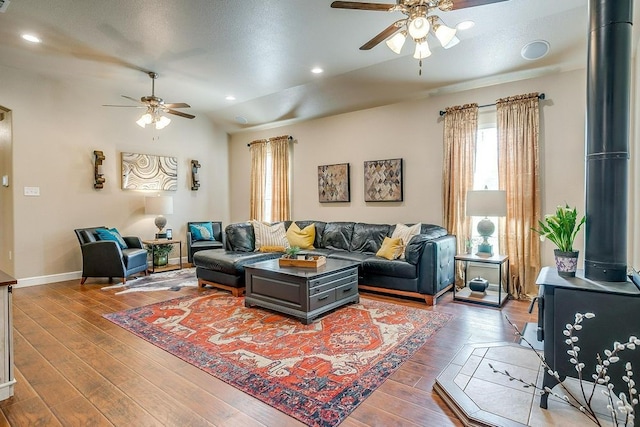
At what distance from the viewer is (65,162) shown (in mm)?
5414

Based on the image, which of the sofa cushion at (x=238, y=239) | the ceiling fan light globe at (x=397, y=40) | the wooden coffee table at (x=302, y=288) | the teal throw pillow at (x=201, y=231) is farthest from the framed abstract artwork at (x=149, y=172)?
the ceiling fan light globe at (x=397, y=40)

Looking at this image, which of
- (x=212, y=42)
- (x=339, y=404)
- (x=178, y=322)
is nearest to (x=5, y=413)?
(x=178, y=322)

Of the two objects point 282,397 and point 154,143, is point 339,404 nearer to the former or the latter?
point 282,397

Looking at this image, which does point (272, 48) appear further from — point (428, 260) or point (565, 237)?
point (565, 237)

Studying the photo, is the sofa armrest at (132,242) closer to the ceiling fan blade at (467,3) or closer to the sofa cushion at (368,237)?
the sofa cushion at (368,237)

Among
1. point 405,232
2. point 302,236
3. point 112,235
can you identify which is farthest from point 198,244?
point 405,232

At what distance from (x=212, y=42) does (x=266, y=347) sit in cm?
338

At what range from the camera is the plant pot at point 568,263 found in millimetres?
2162

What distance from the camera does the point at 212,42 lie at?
13.0 feet

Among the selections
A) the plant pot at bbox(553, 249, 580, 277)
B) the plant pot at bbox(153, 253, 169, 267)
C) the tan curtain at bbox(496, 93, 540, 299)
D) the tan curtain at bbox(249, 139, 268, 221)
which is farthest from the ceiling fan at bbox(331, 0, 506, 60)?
the plant pot at bbox(153, 253, 169, 267)

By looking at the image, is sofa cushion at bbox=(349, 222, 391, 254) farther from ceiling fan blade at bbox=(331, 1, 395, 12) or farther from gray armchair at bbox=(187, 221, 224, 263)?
ceiling fan blade at bbox=(331, 1, 395, 12)

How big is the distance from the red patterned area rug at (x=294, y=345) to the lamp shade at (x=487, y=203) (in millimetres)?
1308

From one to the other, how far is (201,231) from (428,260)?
4467 mm

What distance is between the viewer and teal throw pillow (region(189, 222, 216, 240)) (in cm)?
663
